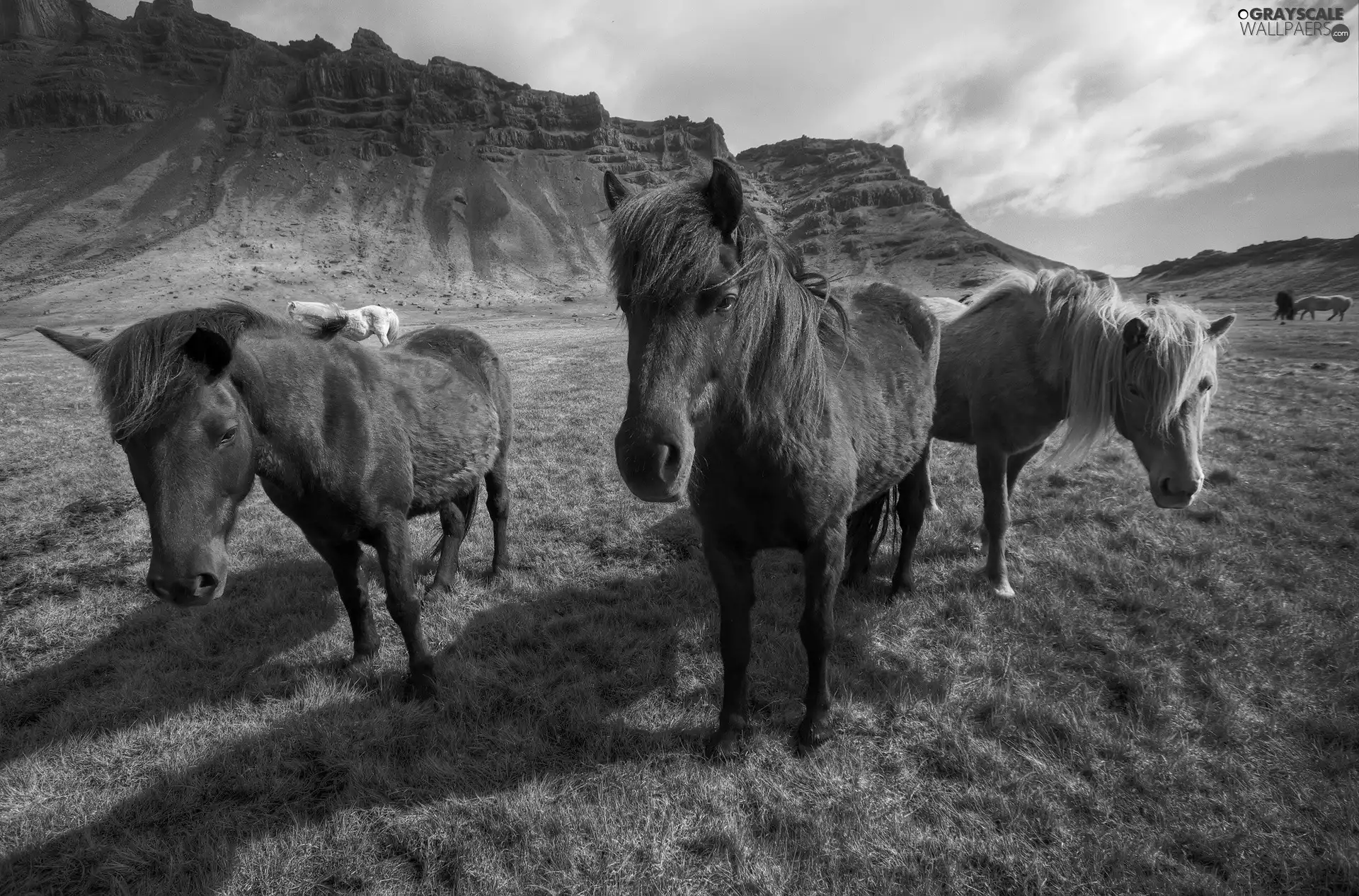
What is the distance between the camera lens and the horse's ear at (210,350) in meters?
2.49

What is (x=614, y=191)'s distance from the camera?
258cm

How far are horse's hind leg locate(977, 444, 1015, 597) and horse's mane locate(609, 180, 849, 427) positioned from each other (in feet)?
9.14

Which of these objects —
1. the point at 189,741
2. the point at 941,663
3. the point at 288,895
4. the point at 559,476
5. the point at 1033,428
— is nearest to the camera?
the point at 288,895

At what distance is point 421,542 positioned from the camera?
625 centimetres

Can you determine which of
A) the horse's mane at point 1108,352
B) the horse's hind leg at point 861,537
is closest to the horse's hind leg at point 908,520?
the horse's hind leg at point 861,537

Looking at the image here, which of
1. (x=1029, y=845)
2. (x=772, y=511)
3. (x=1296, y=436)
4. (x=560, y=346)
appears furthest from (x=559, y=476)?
(x=560, y=346)

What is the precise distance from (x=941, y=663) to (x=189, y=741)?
485cm

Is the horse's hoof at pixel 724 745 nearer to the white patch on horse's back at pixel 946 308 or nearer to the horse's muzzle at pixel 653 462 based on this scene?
the horse's muzzle at pixel 653 462

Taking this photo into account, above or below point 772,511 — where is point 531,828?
below

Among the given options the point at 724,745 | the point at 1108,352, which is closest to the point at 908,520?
the point at 1108,352

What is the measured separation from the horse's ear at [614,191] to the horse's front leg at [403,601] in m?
2.54

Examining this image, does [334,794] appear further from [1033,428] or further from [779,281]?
[1033,428]

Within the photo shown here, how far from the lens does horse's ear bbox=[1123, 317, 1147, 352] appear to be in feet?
12.2

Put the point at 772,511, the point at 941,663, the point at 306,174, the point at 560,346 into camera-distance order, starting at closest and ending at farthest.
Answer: the point at 772,511, the point at 941,663, the point at 560,346, the point at 306,174
